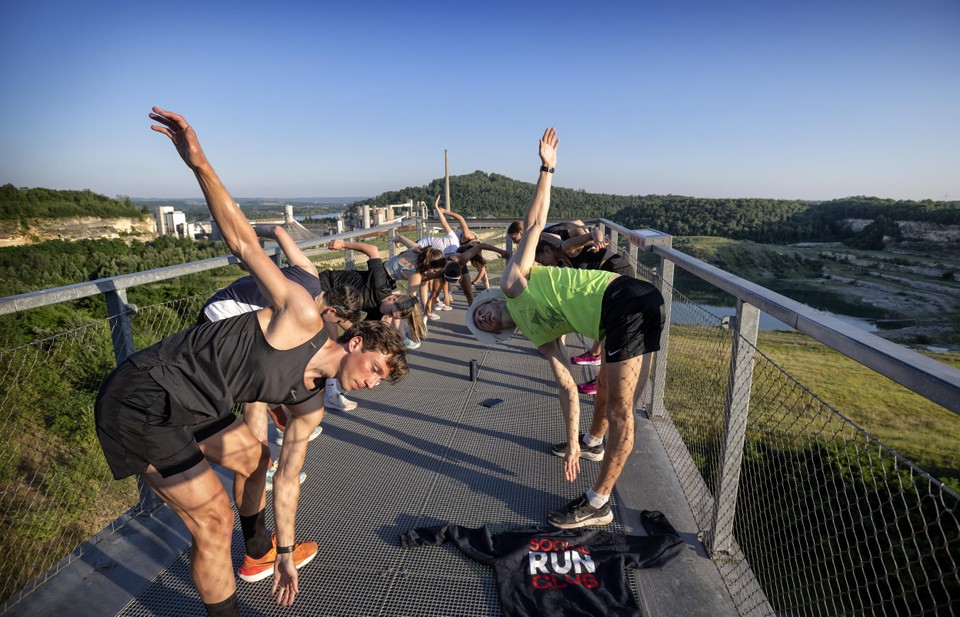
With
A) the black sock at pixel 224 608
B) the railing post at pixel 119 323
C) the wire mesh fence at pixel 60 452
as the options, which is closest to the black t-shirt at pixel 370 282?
the wire mesh fence at pixel 60 452

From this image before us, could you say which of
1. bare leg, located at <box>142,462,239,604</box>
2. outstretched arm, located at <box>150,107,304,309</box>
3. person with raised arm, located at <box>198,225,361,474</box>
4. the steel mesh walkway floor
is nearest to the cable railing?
person with raised arm, located at <box>198,225,361,474</box>

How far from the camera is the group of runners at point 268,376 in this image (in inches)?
78.4

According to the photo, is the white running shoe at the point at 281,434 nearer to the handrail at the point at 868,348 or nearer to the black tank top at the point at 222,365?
the black tank top at the point at 222,365

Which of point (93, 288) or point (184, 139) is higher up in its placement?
point (184, 139)

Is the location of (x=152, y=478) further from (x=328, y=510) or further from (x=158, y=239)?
(x=158, y=239)

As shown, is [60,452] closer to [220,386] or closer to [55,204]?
[220,386]

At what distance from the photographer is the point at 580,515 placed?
2.85 meters

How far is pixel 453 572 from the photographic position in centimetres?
254

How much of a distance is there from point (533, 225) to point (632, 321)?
0.77 metres

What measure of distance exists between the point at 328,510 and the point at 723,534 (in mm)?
2280

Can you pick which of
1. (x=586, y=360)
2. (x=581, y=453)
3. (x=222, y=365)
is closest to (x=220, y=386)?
(x=222, y=365)

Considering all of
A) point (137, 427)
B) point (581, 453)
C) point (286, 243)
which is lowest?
point (581, 453)

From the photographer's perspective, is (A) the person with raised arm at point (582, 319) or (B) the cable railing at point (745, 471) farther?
(A) the person with raised arm at point (582, 319)

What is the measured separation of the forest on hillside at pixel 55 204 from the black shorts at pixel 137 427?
38.4 meters
